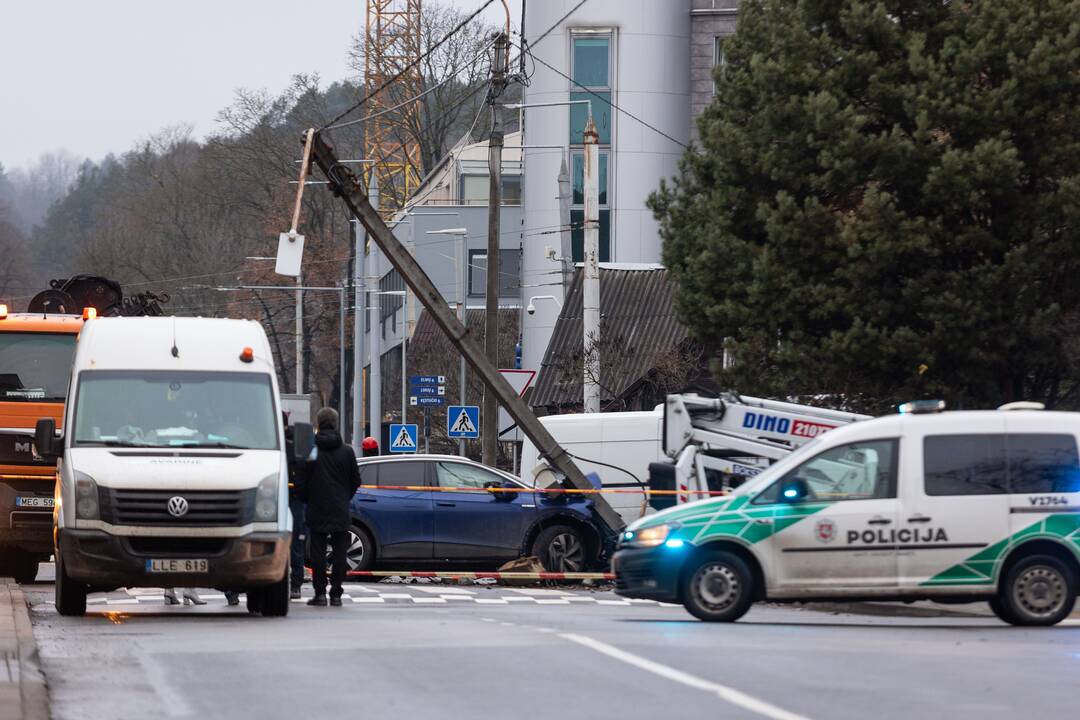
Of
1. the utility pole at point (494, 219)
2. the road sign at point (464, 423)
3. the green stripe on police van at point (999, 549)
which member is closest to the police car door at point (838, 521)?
the green stripe on police van at point (999, 549)

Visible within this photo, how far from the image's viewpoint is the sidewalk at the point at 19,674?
9434 mm

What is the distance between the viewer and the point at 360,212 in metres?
27.5

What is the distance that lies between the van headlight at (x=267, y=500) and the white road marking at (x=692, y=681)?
10.8ft

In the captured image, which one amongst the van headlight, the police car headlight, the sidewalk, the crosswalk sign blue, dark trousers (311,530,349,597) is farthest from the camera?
the crosswalk sign blue

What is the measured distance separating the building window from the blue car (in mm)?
47550

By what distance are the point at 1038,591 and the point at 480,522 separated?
10415 millimetres

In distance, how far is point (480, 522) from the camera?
25859mm

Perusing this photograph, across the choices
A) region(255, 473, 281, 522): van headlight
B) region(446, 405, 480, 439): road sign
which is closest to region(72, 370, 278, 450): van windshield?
region(255, 473, 281, 522): van headlight

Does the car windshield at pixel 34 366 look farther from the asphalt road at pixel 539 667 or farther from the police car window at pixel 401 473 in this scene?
the asphalt road at pixel 539 667

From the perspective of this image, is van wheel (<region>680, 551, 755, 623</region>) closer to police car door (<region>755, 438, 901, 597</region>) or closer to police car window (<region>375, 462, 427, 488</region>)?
police car door (<region>755, 438, 901, 597</region>)

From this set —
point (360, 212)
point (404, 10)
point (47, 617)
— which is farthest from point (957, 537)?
point (404, 10)

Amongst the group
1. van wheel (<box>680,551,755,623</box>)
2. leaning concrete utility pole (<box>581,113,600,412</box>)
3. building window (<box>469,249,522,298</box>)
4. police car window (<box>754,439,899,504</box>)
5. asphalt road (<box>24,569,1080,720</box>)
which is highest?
building window (<box>469,249,522,298</box>)

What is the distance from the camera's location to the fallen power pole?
2752cm

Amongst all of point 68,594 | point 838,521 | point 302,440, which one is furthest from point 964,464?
point 68,594
